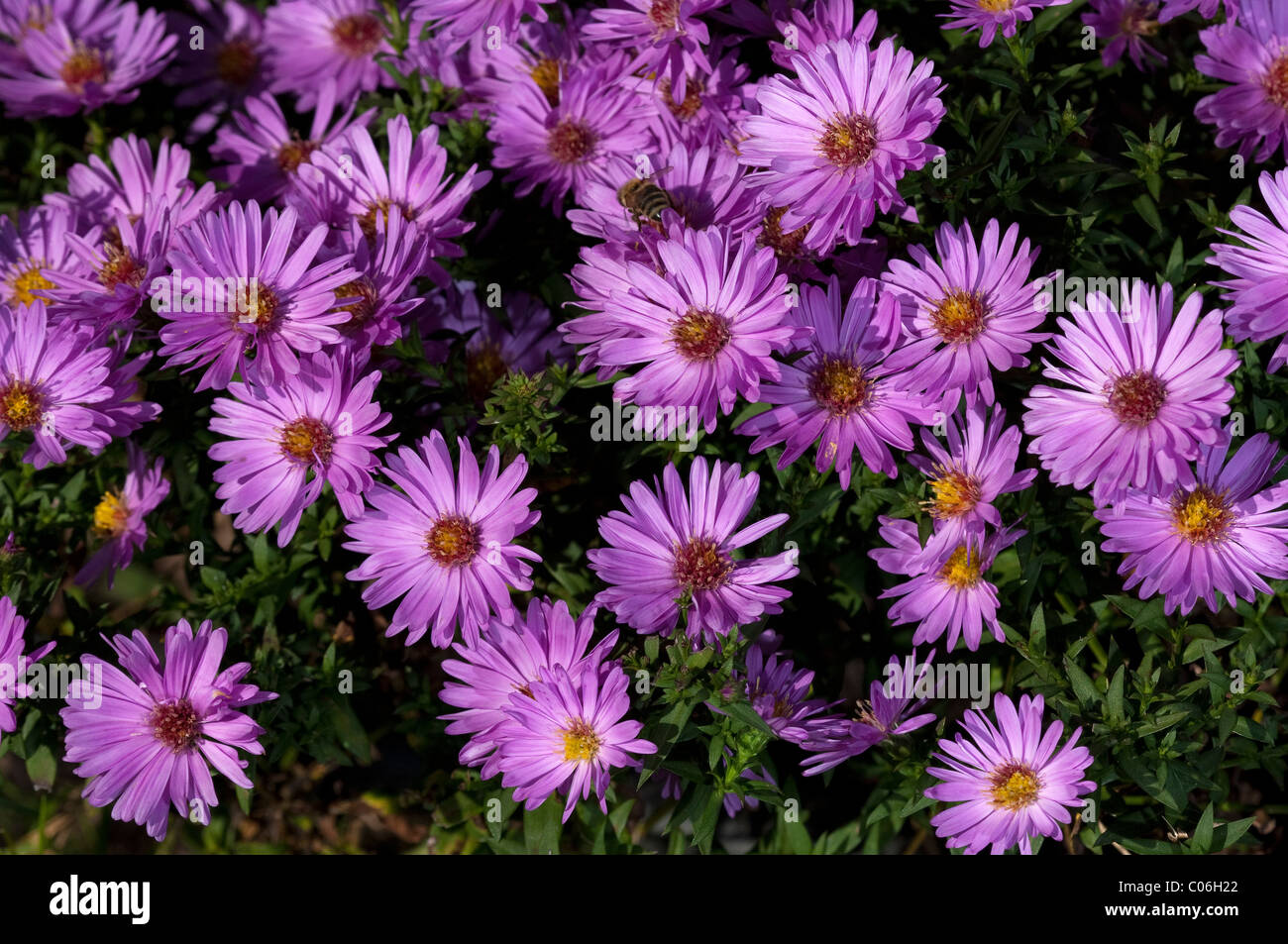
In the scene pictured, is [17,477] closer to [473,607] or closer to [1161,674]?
[473,607]

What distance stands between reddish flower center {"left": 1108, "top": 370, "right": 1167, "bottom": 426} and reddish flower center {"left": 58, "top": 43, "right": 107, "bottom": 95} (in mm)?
3400

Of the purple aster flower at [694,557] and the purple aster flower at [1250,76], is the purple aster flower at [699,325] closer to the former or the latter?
the purple aster flower at [694,557]

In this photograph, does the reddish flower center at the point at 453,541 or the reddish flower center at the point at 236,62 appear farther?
the reddish flower center at the point at 236,62

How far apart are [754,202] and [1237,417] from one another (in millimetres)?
1346

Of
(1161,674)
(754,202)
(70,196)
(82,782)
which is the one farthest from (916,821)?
(70,196)

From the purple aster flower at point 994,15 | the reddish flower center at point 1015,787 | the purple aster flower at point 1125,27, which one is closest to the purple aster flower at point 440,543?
the reddish flower center at point 1015,787

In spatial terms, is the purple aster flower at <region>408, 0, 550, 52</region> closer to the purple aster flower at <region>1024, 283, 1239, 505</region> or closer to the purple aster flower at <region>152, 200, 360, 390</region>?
the purple aster flower at <region>152, 200, 360, 390</region>

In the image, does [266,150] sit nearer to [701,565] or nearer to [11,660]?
[11,660]

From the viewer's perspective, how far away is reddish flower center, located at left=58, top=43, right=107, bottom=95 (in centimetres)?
380

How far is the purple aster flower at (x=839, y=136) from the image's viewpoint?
2.62m

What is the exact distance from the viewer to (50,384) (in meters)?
2.84

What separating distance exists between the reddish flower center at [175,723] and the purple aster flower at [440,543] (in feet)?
1.82

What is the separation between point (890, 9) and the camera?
3.21 m

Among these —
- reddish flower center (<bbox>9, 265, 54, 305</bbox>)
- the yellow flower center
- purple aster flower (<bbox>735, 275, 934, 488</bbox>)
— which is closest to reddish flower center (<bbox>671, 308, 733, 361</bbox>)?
purple aster flower (<bbox>735, 275, 934, 488</bbox>)
